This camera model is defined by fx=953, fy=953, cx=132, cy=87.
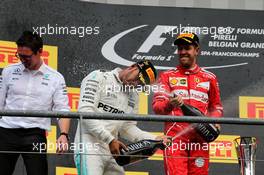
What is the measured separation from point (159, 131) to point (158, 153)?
40.1 inches

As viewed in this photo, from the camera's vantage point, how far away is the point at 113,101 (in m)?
4.73

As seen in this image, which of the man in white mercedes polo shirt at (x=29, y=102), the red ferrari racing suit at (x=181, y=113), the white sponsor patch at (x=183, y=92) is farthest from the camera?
the white sponsor patch at (x=183, y=92)

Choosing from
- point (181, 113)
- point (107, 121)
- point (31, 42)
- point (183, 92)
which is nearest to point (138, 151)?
point (107, 121)

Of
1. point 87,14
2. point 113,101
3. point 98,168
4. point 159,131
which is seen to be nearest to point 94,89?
point 113,101

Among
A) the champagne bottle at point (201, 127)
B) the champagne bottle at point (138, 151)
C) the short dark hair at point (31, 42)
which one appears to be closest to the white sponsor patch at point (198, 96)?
the champagne bottle at point (201, 127)

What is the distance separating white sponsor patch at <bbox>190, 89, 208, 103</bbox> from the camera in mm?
4898

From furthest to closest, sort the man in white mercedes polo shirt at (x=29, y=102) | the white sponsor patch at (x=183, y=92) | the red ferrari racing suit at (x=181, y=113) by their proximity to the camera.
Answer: the white sponsor patch at (x=183, y=92), the red ferrari racing suit at (x=181, y=113), the man in white mercedes polo shirt at (x=29, y=102)

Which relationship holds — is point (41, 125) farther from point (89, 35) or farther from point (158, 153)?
point (89, 35)

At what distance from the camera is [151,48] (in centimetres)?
616

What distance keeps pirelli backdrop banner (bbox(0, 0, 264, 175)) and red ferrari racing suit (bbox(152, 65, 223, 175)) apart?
1.01m

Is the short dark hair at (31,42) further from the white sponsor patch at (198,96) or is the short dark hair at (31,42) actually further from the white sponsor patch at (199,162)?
the white sponsor patch at (199,162)

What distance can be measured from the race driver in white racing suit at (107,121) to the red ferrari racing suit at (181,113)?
→ 0.29 feet

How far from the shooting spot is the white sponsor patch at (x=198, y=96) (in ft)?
16.1

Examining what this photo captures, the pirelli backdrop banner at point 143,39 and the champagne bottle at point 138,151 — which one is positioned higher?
the pirelli backdrop banner at point 143,39
